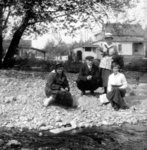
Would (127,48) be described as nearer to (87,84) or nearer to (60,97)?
(87,84)

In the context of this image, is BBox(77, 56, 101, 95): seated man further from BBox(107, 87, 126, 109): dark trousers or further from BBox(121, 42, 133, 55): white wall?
BBox(121, 42, 133, 55): white wall

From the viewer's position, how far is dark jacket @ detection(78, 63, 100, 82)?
974 centimetres

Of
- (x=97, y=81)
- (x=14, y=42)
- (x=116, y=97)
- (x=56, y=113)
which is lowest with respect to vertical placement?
(x=56, y=113)

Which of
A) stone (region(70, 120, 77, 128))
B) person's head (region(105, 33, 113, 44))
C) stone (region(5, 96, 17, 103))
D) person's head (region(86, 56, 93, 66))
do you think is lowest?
stone (region(70, 120, 77, 128))

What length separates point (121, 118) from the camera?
331 inches

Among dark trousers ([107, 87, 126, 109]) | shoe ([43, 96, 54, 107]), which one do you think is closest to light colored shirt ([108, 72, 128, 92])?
dark trousers ([107, 87, 126, 109])

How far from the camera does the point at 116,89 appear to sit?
352 inches

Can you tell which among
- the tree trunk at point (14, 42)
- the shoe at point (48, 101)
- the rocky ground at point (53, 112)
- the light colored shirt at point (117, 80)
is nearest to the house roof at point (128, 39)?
the tree trunk at point (14, 42)

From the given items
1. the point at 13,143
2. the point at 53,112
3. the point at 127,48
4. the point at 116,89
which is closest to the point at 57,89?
the point at 53,112

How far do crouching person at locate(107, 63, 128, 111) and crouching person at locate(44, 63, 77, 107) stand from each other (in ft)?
4.07

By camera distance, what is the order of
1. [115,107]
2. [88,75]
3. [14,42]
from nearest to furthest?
1. [115,107]
2. [88,75]
3. [14,42]

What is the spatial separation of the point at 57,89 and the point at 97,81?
170cm

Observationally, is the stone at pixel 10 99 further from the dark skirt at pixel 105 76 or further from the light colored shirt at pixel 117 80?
the light colored shirt at pixel 117 80

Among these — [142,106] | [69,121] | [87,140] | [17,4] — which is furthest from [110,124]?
[17,4]
